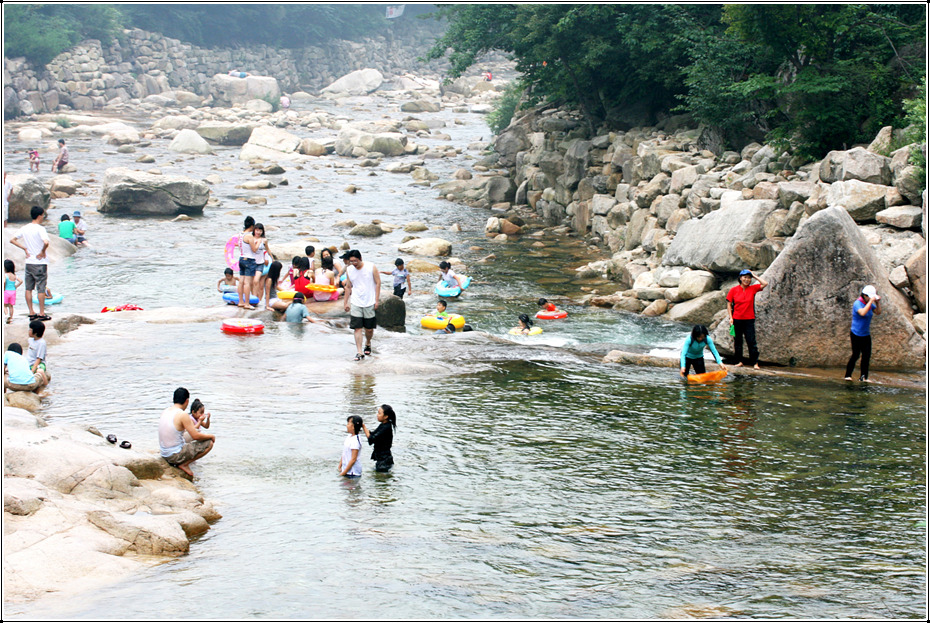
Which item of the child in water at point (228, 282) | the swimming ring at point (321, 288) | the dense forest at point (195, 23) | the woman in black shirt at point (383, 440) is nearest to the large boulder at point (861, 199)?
the swimming ring at point (321, 288)

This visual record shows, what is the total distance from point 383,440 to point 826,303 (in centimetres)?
801

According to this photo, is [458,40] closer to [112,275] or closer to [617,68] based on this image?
[617,68]

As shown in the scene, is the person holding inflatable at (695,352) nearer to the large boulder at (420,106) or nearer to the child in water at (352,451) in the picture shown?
the child in water at (352,451)

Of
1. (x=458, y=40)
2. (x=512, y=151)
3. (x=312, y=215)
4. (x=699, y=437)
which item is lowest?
(x=699, y=437)

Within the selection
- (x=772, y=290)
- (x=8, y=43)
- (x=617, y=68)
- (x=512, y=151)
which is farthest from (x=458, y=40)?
(x=8, y=43)

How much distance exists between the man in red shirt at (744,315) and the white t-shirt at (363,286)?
211 inches

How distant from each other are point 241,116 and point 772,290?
5447 cm

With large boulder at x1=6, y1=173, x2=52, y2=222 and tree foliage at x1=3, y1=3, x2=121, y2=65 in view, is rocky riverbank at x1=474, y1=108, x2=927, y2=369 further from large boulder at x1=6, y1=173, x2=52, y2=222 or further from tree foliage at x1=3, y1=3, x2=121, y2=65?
tree foliage at x1=3, y1=3, x2=121, y2=65

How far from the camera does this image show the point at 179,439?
8.98 metres

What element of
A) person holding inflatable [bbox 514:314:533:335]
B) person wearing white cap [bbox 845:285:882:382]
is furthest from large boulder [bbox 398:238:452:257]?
person wearing white cap [bbox 845:285:882:382]

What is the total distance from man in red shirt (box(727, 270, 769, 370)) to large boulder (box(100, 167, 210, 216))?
71.5ft

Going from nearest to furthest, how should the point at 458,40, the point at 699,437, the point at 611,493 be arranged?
1. the point at 611,493
2. the point at 699,437
3. the point at 458,40

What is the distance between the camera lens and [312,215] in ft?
103

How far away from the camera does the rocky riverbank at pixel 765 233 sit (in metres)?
13.9
